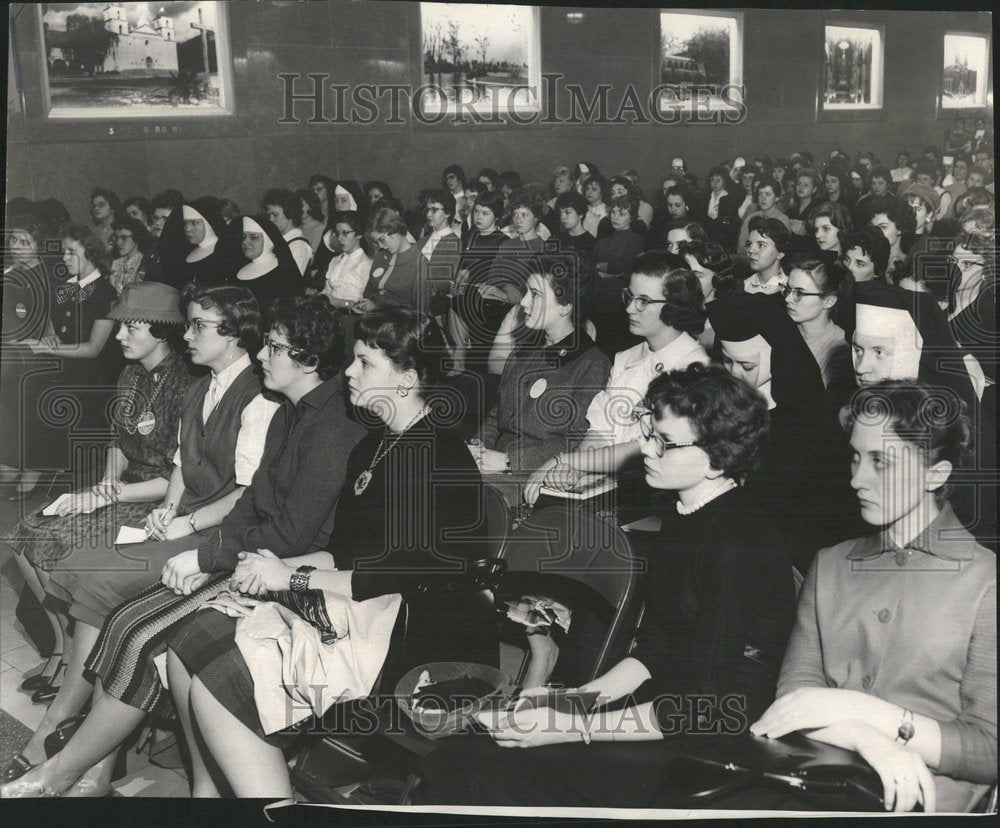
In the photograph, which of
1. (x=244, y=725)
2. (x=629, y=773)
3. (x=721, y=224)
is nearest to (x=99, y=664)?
(x=244, y=725)

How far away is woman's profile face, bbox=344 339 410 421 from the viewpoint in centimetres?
314

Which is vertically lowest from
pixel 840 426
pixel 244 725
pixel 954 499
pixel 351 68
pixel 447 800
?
pixel 447 800

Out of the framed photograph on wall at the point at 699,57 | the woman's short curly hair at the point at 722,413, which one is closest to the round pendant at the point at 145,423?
the woman's short curly hair at the point at 722,413

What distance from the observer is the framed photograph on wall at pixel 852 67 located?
3.27m

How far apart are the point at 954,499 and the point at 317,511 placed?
83.5 inches

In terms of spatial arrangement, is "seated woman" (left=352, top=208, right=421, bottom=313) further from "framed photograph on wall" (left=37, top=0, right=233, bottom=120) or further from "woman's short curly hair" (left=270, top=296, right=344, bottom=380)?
"framed photograph on wall" (left=37, top=0, right=233, bottom=120)

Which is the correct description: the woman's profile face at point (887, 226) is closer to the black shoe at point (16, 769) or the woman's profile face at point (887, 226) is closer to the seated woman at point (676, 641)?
the seated woman at point (676, 641)

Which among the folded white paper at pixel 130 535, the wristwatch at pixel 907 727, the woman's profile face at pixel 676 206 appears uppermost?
the woman's profile face at pixel 676 206

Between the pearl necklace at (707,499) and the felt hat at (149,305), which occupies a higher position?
the felt hat at (149,305)

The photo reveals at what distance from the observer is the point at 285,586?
3.18 metres

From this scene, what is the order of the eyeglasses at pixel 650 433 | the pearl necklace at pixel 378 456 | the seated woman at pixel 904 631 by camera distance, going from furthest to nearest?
→ the pearl necklace at pixel 378 456 < the eyeglasses at pixel 650 433 < the seated woman at pixel 904 631

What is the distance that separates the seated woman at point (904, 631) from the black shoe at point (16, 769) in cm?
247

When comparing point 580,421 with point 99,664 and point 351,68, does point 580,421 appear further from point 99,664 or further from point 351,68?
point 99,664

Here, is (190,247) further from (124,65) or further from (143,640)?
(143,640)
